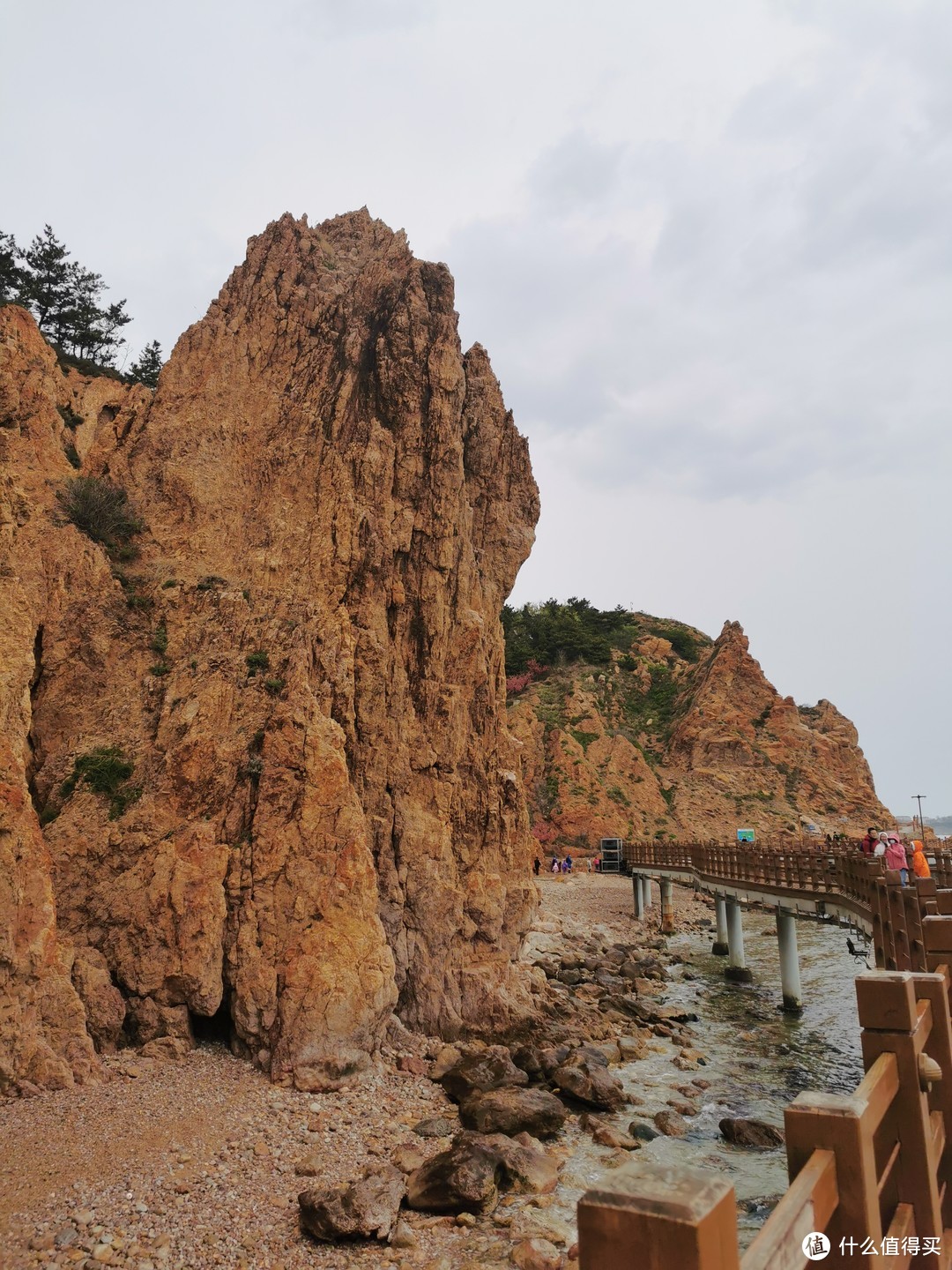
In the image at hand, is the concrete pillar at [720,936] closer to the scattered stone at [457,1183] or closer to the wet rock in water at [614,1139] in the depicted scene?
the wet rock in water at [614,1139]

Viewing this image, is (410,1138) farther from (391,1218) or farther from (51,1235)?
(51,1235)

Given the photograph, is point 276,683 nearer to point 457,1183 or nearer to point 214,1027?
point 214,1027

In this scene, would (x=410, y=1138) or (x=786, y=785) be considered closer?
(x=410, y=1138)

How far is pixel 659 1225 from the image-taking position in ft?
5.73

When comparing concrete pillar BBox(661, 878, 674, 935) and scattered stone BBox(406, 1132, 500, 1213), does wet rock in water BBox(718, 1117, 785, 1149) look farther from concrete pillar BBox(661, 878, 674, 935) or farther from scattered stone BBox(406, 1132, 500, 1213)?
concrete pillar BBox(661, 878, 674, 935)

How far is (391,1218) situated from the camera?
34.3 feet

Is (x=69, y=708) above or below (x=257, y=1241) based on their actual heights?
above

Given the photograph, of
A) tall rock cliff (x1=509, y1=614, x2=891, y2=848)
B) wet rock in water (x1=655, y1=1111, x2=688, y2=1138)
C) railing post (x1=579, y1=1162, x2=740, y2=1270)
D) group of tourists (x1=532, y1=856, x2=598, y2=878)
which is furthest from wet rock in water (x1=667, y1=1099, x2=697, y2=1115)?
tall rock cliff (x1=509, y1=614, x2=891, y2=848)

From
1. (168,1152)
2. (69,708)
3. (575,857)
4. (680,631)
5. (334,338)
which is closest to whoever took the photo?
(168,1152)

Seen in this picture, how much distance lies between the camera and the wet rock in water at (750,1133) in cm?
1408

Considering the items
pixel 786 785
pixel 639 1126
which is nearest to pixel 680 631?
pixel 786 785

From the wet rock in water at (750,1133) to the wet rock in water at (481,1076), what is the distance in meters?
4.07

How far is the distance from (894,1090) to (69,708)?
57.7 ft

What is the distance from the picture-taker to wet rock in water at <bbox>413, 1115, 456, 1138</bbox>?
44.7 ft
